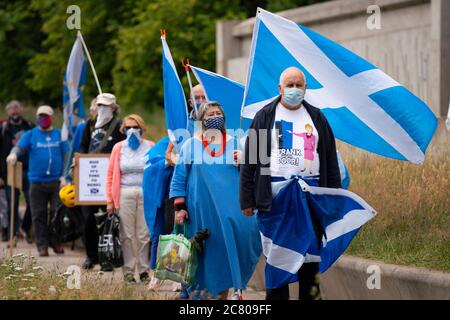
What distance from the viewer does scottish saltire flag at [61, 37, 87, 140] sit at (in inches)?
707

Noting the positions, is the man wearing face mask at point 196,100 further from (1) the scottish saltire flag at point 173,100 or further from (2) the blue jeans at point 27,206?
(2) the blue jeans at point 27,206

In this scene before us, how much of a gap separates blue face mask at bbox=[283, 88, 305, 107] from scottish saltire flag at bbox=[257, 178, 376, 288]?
58 cm

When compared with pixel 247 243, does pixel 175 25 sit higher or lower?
higher

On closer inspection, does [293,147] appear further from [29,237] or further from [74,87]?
[29,237]

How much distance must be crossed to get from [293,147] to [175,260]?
5.36 ft

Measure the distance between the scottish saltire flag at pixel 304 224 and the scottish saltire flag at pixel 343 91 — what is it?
117 centimetres

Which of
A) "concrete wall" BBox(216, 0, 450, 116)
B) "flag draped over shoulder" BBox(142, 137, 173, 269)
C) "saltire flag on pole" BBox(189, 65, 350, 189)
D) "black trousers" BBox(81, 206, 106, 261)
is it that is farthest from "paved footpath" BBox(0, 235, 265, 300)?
"concrete wall" BBox(216, 0, 450, 116)

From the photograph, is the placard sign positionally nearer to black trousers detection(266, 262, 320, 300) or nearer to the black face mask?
the black face mask

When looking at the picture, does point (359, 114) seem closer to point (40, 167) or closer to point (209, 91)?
point (209, 91)

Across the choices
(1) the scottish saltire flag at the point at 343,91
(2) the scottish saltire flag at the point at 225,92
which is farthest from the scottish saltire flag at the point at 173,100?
(1) the scottish saltire flag at the point at 343,91

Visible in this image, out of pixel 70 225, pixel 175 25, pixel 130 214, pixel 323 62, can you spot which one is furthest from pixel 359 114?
pixel 175 25

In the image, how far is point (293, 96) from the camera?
9.59 m

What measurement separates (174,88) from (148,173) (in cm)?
98

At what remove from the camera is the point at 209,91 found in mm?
12195
